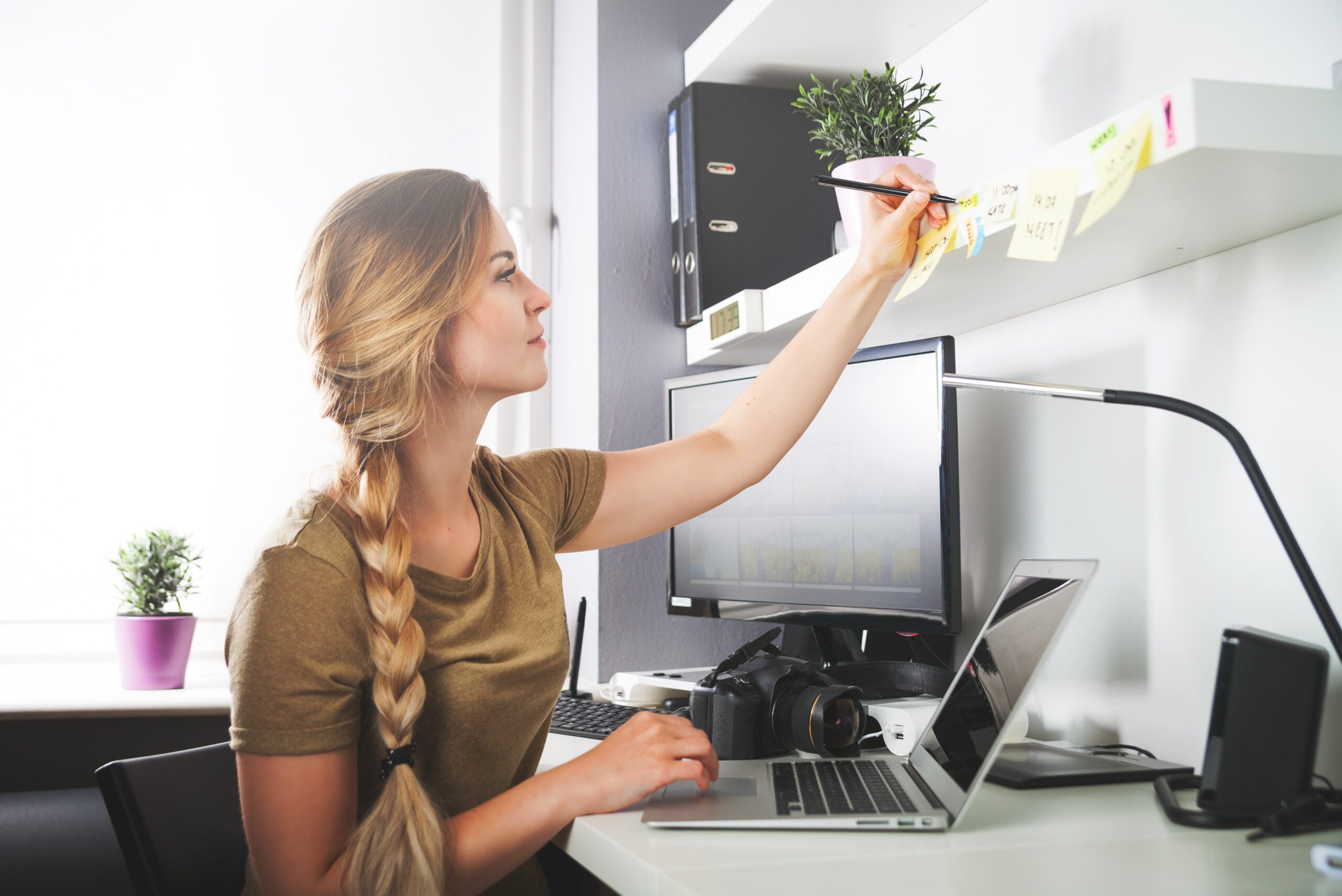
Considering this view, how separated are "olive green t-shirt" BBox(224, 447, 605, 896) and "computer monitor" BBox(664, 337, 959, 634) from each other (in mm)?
357

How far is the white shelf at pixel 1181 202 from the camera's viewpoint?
680 millimetres

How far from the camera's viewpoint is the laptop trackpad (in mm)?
825

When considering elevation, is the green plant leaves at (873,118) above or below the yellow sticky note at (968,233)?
above

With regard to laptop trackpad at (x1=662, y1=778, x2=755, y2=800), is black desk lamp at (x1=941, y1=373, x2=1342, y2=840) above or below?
above

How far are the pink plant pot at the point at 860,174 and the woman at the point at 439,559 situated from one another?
64 millimetres

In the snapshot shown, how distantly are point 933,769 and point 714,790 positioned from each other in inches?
8.0

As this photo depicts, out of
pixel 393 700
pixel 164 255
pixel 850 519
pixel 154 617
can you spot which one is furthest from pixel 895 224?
pixel 164 255

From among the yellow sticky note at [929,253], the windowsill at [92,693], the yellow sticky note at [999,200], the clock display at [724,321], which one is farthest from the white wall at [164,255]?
the yellow sticky note at [999,200]

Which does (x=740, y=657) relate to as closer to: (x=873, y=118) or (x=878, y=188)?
(x=878, y=188)

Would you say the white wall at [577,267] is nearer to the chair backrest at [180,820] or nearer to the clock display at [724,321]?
the clock display at [724,321]

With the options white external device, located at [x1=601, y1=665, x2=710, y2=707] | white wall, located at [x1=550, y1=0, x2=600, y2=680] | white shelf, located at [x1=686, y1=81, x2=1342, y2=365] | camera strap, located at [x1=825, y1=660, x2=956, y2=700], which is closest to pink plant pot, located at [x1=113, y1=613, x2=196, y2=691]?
white wall, located at [x1=550, y1=0, x2=600, y2=680]

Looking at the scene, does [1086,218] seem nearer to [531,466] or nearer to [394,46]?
[531,466]

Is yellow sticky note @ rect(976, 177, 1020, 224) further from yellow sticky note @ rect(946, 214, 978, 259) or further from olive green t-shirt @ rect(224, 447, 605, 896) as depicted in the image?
olive green t-shirt @ rect(224, 447, 605, 896)

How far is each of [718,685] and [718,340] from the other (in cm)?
63
